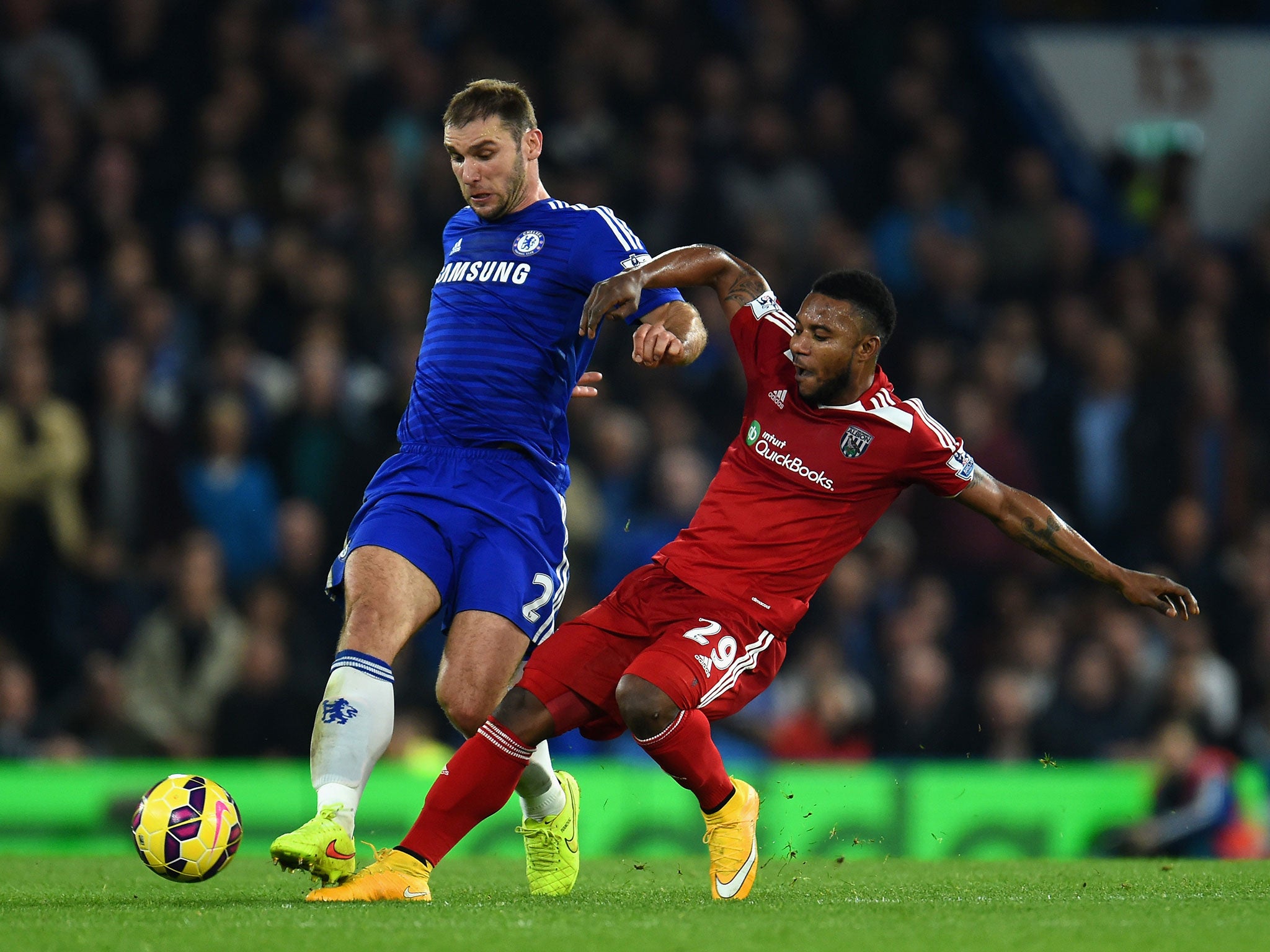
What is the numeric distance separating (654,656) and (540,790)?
0.80 meters

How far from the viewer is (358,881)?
503 centimetres

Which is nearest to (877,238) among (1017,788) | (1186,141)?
(1186,141)

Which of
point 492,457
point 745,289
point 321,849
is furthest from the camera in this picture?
point 745,289

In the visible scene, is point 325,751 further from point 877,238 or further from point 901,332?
point 877,238

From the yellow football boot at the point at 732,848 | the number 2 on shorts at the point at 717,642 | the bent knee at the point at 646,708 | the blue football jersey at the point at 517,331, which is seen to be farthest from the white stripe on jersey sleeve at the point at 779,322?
the yellow football boot at the point at 732,848

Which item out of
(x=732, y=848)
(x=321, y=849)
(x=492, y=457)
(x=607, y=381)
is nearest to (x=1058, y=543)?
(x=732, y=848)

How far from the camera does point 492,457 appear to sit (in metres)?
5.59

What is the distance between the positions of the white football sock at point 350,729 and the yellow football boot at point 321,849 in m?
0.05

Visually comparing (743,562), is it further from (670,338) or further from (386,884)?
(386,884)

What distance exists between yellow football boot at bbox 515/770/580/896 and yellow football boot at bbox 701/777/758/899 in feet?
1.94

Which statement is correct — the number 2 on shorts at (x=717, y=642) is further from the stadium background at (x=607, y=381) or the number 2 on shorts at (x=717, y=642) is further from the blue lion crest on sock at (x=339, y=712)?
the stadium background at (x=607, y=381)

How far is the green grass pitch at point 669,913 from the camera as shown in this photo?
13.8 feet

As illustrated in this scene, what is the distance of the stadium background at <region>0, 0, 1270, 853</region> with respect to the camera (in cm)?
918

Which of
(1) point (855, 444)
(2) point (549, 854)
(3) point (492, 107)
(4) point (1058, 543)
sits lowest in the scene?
(2) point (549, 854)
